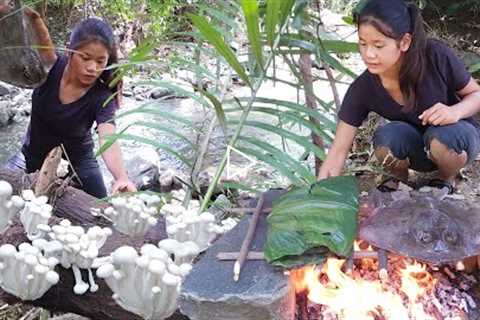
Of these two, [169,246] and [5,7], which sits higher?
[5,7]

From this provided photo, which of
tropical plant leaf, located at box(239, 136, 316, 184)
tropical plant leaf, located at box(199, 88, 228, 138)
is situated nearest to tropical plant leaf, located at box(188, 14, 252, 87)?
tropical plant leaf, located at box(199, 88, 228, 138)

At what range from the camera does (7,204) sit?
6.09ft

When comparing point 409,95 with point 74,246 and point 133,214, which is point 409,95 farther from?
point 74,246

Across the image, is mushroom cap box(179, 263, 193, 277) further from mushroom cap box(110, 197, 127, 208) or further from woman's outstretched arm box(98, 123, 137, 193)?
woman's outstretched arm box(98, 123, 137, 193)

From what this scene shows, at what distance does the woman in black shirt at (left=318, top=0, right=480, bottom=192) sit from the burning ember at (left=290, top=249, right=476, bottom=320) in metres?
0.64

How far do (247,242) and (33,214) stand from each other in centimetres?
74

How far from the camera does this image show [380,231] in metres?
1.52

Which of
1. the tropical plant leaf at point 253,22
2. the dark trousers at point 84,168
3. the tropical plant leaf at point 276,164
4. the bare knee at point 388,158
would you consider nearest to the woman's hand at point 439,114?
the bare knee at point 388,158

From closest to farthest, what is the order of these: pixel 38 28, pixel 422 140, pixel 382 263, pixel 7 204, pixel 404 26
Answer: pixel 382 263 < pixel 7 204 < pixel 404 26 < pixel 422 140 < pixel 38 28

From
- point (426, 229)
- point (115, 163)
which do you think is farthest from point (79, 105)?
point (426, 229)

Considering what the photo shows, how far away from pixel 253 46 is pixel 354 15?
0.43m

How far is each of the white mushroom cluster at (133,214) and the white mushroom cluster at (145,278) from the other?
374 mm

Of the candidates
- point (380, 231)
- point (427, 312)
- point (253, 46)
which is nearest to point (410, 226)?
point (380, 231)

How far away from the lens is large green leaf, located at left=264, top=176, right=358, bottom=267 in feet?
4.70
